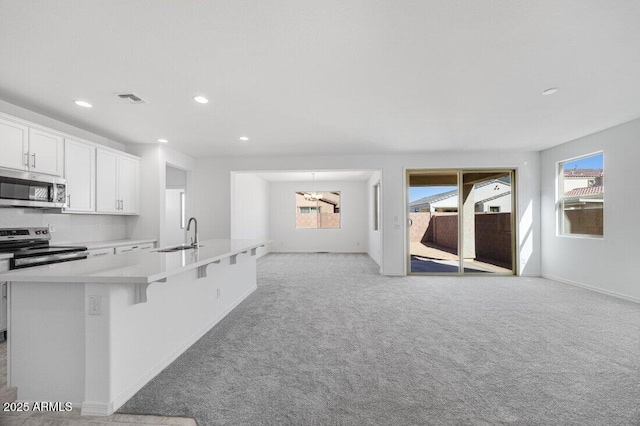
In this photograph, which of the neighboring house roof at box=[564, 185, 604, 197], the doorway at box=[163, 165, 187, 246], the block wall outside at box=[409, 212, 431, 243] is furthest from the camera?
the doorway at box=[163, 165, 187, 246]

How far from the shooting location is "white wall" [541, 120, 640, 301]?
13.6 ft

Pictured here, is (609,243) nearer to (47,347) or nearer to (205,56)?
(205,56)

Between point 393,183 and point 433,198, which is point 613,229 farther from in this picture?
point 393,183

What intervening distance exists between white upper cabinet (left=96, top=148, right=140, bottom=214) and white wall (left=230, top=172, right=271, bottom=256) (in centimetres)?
179

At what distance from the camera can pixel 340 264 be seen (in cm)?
768

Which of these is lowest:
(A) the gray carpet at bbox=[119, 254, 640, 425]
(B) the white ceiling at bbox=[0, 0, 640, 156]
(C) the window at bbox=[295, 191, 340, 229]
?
(A) the gray carpet at bbox=[119, 254, 640, 425]

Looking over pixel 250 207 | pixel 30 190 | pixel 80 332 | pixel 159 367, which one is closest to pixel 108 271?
pixel 80 332

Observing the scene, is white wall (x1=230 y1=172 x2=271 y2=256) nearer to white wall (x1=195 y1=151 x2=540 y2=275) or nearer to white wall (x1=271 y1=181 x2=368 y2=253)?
white wall (x1=195 y1=151 x2=540 y2=275)

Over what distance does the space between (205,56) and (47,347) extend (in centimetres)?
229

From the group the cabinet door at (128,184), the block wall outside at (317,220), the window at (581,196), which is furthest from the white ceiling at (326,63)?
the block wall outside at (317,220)

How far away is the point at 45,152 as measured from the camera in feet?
11.7

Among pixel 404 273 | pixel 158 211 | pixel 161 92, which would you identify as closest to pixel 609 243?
pixel 404 273

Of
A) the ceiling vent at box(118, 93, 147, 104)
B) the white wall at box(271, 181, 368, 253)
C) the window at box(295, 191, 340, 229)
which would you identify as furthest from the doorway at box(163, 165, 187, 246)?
the ceiling vent at box(118, 93, 147, 104)

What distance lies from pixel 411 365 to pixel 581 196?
4.70 meters
